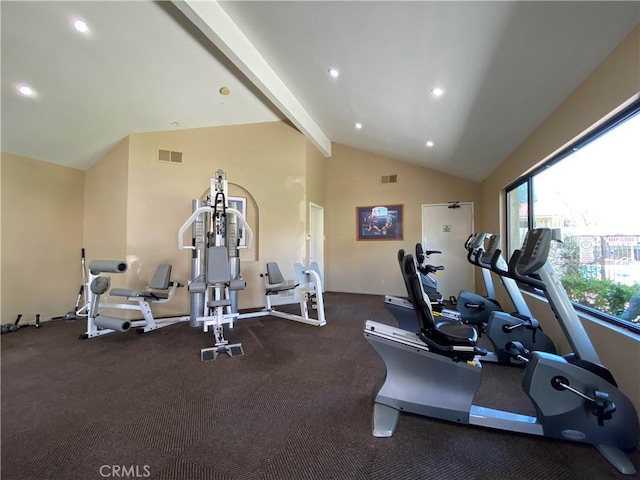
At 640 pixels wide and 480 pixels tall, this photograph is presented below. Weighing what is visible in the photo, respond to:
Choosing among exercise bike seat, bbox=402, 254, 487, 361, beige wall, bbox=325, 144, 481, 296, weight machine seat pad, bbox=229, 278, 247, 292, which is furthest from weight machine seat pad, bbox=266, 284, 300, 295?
exercise bike seat, bbox=402, 254, 487, 361

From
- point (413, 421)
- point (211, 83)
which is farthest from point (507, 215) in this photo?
point (211, 83)

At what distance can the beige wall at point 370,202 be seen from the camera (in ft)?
19.8

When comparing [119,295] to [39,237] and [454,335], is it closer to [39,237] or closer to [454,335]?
[39,237]

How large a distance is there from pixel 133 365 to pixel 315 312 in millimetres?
2756

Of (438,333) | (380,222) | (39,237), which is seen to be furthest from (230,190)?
(438,333)

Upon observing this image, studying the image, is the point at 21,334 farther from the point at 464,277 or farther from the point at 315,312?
the point at 464,277

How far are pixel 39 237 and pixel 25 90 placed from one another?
2.46 meters

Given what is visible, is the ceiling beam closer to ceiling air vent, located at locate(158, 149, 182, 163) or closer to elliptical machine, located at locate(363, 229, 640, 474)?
ceiling air vent, located at locate(158, 149, 182, 163)

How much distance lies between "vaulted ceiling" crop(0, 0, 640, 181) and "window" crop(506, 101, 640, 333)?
519mm

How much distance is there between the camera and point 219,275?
3.41m

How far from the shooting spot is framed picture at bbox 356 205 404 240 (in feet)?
20.8

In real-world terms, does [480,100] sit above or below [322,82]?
below

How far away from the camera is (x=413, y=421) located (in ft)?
6.16

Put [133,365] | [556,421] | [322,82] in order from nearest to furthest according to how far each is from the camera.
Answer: [556,421], [133,365], [322,82]
